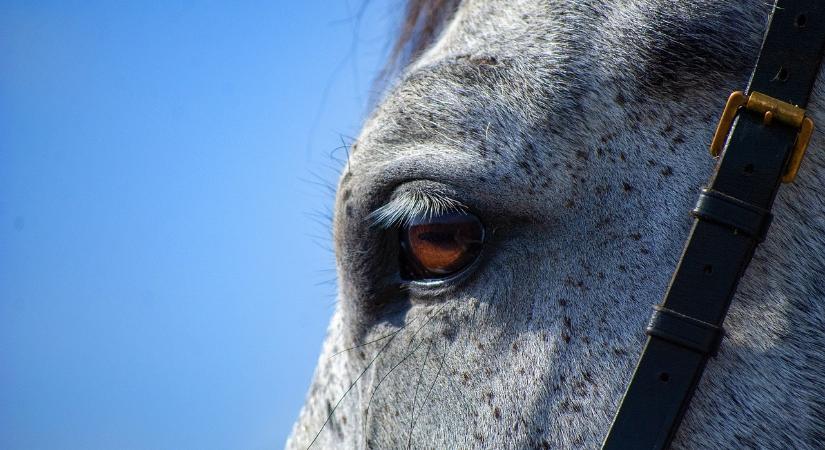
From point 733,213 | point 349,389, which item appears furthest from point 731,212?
point 349,389

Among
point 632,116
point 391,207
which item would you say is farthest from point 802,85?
point 391,207

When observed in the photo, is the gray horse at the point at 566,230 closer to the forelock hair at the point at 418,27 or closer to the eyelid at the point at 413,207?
the eyelid at the point at 413,207

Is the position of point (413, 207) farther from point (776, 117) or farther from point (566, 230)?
point (776, 117)

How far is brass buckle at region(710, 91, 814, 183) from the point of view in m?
1.42

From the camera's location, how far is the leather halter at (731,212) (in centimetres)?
144

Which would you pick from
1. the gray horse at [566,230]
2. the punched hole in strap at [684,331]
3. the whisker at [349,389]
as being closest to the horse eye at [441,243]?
the gray horse at [566,230]

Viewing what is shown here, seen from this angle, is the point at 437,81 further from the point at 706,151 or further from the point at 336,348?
the point at 336,348

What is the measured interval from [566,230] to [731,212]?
12.4 inches

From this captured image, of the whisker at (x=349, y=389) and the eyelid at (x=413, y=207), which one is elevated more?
the eyelid at (x=413, y=207)

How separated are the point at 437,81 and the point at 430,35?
35.0 inches

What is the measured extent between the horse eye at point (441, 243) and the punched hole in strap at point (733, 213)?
453 millimetres

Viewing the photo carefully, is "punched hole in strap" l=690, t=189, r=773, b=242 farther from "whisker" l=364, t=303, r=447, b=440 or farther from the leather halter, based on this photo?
"whisker" l=364, t=303, r=447, b=440

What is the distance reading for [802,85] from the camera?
1.46 m

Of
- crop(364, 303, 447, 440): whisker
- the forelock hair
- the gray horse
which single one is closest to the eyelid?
the gray horse
